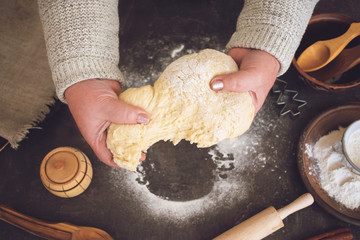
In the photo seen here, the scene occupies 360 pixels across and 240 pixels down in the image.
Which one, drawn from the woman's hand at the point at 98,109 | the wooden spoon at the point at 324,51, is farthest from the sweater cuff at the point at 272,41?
the woman's hand at the point at 98,109

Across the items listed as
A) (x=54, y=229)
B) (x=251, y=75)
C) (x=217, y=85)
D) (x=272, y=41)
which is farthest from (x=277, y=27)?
(x=54, y=229)

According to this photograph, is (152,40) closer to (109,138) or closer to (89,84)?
(89,84)

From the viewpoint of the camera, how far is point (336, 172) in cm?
113

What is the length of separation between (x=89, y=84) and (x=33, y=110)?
0.55 metres

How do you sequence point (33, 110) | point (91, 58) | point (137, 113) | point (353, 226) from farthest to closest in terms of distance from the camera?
point (33, 110) → point (353, 226) → point (91, 58) → point (137, 113)

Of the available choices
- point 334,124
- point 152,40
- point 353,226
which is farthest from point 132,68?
point 353,226

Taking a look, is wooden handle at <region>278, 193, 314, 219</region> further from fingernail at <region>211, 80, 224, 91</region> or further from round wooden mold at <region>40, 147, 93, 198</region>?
round wooden mold at <region>40, 147, 93, 198</region>

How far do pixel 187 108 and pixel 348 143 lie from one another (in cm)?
75

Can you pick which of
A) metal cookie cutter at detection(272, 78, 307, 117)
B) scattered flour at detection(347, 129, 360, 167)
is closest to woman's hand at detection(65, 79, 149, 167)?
metal cookie cutter at detection(272, 78, 307, 117)

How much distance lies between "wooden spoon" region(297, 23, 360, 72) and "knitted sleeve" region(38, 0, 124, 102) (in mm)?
877

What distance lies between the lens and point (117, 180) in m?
1.21

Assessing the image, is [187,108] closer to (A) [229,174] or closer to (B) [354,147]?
(A) [229,174]

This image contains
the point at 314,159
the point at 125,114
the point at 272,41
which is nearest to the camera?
the point at 125,114

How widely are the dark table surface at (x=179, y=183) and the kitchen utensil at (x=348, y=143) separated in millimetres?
161
